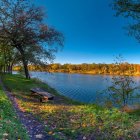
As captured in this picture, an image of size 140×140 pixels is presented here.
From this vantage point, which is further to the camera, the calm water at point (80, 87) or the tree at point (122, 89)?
the calm water at point (80, 87)

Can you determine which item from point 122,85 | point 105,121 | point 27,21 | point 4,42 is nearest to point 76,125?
point 105,121

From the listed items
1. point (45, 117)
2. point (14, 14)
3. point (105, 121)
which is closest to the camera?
point (105, 121)

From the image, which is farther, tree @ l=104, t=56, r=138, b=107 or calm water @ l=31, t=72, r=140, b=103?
calm water @ l=31, t=72, r=140, b=103

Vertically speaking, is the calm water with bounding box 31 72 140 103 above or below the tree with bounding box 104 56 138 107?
below

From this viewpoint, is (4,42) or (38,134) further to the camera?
(4,42)

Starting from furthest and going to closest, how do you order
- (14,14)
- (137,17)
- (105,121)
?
(14,14)
(137,17)
(105,121)

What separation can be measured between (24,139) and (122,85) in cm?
1879

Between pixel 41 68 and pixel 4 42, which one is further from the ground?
pixel 4 42

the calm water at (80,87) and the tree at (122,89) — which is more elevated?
the tree at (122,89)

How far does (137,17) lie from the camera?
2238cm

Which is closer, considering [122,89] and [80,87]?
[122,89]

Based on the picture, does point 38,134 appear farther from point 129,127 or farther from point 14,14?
point 14,14

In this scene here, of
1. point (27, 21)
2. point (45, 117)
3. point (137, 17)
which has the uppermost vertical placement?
point (27, 21)

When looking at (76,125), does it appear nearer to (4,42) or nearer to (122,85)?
(122,85)
